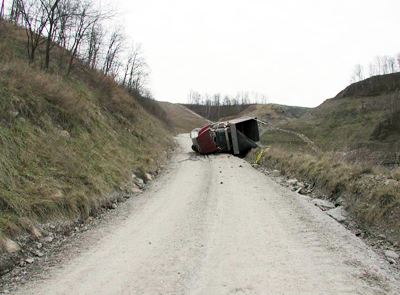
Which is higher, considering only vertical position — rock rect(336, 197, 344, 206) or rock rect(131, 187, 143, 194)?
rock rect(336, 197, 344, 206)

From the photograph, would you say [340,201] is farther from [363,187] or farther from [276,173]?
[276,173]

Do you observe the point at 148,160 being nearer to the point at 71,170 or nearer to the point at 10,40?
Result: the point at 71,170

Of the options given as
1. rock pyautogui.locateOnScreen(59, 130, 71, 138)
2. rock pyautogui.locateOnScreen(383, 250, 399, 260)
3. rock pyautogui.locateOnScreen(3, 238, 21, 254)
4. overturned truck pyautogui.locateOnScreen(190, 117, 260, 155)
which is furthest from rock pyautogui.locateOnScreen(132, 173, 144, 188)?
overturned truck pyautogui.locateOnScreen(190, 117, 260, 155)

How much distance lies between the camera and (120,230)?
5.04m

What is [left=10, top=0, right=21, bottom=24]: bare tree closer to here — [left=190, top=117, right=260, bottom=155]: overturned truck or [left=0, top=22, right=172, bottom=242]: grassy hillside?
[left=0, top=22, right=172, bottom=242]: grassy hillside

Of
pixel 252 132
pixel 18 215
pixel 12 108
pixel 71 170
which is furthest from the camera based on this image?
pixel 252 132

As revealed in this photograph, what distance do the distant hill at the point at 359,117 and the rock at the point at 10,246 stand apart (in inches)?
1235

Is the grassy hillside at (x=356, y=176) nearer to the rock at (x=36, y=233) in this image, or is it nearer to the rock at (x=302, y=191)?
the rock at (x=302, y=191)

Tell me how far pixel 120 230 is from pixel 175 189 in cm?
364

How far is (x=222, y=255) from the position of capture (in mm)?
3887

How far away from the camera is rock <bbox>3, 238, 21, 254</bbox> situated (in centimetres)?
368

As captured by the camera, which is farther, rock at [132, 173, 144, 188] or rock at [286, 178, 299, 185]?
rock at [132, 173, 144, 188]

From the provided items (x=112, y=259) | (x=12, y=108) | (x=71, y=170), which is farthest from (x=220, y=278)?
(x=12, y=108)

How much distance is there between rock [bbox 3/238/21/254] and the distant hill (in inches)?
1235
